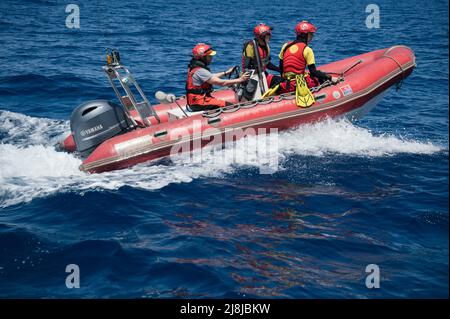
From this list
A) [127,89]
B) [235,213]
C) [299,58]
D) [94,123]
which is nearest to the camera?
[235,213]

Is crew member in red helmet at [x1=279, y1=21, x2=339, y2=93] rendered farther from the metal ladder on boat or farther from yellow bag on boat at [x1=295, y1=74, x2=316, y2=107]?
the metal ladder on boat

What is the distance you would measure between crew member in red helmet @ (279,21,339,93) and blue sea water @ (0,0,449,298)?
2.86 feet

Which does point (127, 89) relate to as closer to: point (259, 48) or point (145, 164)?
point (145, 164)

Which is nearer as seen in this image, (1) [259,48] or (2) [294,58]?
(2) [294,58]

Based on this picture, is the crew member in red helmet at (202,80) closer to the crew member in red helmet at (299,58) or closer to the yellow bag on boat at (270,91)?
the yellow bag on boat at (270,91)

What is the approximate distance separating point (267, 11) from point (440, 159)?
22914 mm

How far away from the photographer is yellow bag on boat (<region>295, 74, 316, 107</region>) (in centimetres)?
921

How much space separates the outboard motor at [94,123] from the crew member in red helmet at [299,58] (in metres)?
2.86

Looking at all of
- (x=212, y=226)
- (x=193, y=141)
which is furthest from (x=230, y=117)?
(x=212, y=226)

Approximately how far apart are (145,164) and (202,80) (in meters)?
1.59

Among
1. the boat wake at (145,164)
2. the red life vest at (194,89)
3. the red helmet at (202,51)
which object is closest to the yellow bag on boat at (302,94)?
the boat wake at (145,164)

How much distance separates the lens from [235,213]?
7.05 meters

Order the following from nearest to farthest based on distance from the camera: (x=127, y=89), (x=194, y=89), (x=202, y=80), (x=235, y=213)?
(x=235, y=213) < (x=127, y=89) < (x=202, y=80) < (x=194, y=89)

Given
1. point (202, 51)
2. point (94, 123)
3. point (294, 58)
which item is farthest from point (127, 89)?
point (294, 58)
